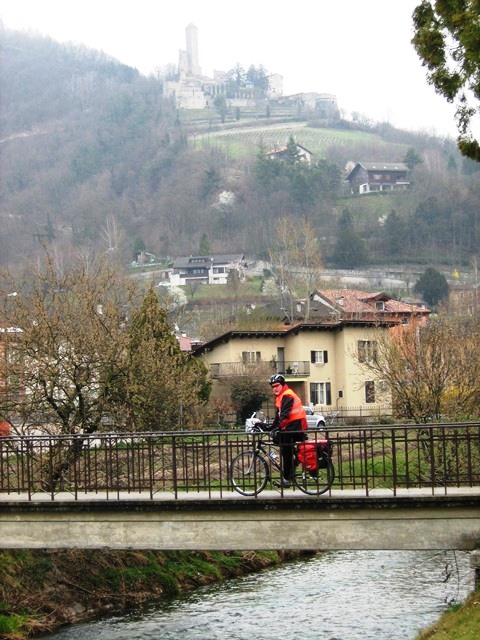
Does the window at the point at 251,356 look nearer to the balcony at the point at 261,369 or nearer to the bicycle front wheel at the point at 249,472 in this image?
the balcony at the point at 261,369

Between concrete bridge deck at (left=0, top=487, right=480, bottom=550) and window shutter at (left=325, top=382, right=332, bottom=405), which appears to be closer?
concrete bridge deck at (left=0, top=487, right=480, bottom=550)

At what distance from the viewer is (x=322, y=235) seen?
181125mm

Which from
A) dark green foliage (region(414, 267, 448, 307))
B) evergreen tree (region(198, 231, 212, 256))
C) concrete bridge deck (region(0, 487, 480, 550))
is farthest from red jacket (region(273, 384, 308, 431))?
evergreen tree (region(198, 231, 212, 256))

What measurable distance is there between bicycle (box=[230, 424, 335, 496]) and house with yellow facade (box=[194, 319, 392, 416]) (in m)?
47.1

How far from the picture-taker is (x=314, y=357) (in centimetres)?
7188

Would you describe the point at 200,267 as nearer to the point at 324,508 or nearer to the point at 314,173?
the point at 314,173

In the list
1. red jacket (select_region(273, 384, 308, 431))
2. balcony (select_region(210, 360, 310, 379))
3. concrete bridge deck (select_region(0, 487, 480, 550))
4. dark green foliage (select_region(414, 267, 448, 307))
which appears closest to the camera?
concrete bridge deck (select_region(0, 487, 480, 550))

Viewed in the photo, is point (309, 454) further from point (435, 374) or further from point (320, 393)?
point (320, 393)

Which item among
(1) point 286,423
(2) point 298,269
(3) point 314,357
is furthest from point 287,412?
(2) point 298,269

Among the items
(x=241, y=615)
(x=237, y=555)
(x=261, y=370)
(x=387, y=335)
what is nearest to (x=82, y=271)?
(x=237, y=555)

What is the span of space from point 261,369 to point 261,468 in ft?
152

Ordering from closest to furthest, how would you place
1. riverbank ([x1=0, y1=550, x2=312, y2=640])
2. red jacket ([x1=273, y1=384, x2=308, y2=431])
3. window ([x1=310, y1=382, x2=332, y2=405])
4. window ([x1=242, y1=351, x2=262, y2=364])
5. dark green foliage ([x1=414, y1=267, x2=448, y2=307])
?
red jacket ([x1=273, y1=384, x2=308, y2=431]) < riverbank ([x1=0, y1=550, x2=312, y2=640]) < window ([x1=242, y1=351, x2=262, y2=364]) < window ([x1=310, y1=382, x2=332, y2=405]) < dark green foliage ([x1=414, y1=267, x2=448, y2=307])

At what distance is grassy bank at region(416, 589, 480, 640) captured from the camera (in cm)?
1545

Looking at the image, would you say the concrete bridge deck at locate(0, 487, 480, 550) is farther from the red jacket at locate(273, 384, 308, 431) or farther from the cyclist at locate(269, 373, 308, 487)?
the red jacket at locate(273, 384, 308, 431)
